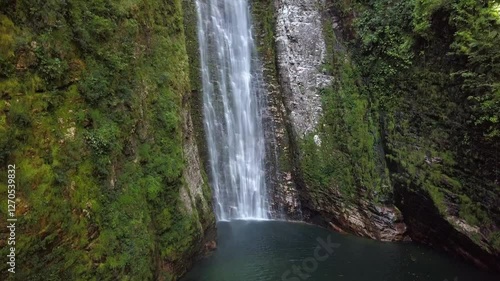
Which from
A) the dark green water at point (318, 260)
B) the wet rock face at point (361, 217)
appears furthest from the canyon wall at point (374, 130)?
the dark green water at point (318, 260)

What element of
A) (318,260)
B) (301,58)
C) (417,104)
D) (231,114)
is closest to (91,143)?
(318,260)

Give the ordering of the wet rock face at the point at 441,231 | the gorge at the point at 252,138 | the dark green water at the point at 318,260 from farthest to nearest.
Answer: the dark green water at the point at 318,260 → the wet rock face at the point at 441,231 → the gorge at the point at 252,138

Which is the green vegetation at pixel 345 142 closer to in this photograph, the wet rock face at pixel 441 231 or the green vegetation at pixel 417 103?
the green vegetation at pixel 417 103

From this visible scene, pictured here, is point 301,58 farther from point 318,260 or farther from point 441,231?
point 441,231

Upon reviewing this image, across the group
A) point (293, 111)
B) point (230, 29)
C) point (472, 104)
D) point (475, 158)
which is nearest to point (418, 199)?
point (475, 158)

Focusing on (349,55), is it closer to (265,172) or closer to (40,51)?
(265,172)

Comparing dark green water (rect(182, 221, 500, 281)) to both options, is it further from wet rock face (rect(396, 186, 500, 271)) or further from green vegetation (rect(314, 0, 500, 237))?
green vegetation (rect(314, 0, 500, 237))

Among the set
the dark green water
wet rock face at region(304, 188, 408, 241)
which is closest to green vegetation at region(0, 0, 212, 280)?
the dark green water
